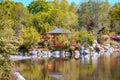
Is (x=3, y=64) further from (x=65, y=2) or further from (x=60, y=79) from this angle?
(x=65, y=2)

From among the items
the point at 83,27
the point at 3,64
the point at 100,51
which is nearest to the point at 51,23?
the point at 83,27

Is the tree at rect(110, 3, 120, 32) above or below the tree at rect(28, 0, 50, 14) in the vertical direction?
below

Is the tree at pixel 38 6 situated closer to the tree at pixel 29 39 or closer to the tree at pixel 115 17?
the tree at pixel 115 17

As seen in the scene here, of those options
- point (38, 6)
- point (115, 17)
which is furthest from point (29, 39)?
point (38, 6)

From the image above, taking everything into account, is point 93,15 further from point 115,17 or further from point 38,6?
point 38,6

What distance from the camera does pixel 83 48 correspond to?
103 feet

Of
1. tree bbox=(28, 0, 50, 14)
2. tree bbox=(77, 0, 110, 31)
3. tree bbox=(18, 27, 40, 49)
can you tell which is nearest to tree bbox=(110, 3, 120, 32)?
tree bbox=(77, 0, 110, 31)

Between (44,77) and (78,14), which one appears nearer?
(44,77)

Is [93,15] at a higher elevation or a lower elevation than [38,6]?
lower

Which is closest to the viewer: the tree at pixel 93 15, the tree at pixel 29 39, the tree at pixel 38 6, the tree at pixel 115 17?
the tree at pixel 29 39

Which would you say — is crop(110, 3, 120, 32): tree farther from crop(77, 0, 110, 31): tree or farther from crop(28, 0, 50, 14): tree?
crop(28, 0, 50, 14): tree

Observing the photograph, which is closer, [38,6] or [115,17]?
[115,17]

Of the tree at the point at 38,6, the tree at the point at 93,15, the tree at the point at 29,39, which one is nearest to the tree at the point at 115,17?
the tree at the point at 93,15

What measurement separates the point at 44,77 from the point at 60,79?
111cm
